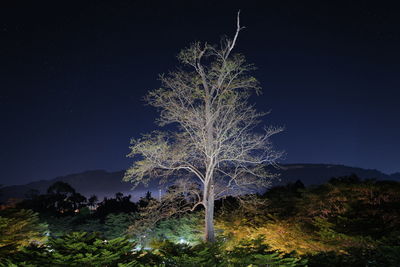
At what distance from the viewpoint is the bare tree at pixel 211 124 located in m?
9.76

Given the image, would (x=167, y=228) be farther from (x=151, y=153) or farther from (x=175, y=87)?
(x=175, y=87)

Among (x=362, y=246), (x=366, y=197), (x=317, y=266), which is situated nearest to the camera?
(x=317, y=266)

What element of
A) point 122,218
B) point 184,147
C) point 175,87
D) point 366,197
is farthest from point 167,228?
point 366,197

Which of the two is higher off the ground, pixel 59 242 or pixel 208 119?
pixel 208 119

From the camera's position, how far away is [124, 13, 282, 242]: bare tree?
9.76 meters

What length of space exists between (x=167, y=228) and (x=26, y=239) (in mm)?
6653

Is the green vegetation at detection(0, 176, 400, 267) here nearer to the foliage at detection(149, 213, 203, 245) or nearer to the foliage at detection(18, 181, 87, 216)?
the foliage at detection(149, 213, 203, 245)

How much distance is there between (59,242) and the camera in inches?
205

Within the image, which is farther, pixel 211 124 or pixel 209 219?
pixel 211 124

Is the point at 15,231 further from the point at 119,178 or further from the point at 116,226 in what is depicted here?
the point at 119,178

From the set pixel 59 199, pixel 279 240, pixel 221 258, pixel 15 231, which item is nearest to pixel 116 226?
pixel 15 231

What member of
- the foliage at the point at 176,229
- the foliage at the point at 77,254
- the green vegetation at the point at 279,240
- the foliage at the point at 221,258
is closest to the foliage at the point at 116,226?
the foliage at the point at 176,229

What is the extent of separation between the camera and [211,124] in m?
9.95

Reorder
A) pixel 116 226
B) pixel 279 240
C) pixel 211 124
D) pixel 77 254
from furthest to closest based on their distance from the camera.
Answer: pixel 116 226
pixel 211 124
pixel 279 240
pixel 77 254
